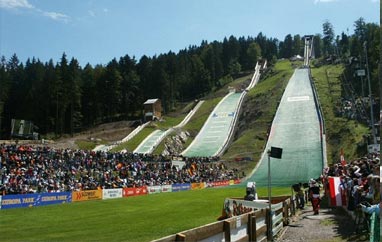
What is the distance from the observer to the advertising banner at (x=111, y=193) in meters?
39.3

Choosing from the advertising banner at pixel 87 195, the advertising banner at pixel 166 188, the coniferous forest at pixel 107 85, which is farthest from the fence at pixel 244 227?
the coniferous forest at pixel 107 85

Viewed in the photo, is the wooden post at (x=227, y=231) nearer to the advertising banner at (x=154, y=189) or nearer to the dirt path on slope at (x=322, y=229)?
the dirt path on slope at (x=322, y=229)

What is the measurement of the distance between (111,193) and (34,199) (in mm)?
8848

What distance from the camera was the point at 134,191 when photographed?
4334 cm

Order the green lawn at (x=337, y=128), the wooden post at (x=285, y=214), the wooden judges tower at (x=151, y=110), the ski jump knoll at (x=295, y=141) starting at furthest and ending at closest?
the wooden judges tower at (x=151, y=110)
the green lawn at (x=337, y=128)
the ski jump knoll at (x=295, y=141)
the wooden post at (x=285, y=214)

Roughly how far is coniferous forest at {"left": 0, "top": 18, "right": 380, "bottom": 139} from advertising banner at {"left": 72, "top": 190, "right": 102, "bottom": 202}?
37.5m

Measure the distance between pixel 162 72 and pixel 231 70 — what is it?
55.0m

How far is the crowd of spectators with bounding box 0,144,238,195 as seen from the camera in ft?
111

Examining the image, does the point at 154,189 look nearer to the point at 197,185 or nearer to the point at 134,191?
the point at 134,191

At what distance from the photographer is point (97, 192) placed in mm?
38625

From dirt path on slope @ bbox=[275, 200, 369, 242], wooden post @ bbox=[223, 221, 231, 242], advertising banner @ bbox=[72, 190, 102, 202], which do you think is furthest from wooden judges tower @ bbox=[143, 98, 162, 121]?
wooden post @ bbox=[223, 221, 231, 242]

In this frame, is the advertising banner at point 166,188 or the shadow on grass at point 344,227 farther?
→ the advertising banner at point 166,188

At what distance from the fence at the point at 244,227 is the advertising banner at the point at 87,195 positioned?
2168 cm

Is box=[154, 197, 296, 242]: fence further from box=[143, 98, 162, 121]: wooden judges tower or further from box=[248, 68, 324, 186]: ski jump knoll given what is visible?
box=[143, 98, 162, 121]: wooden judges tower
